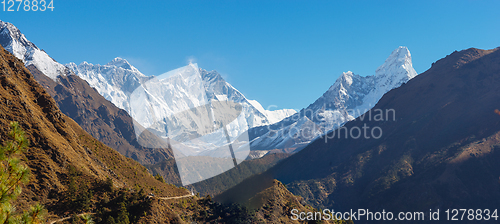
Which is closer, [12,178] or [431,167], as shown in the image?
[12,178]

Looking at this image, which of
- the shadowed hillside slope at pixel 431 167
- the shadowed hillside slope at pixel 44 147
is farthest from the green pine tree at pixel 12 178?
the shadowed hillside slope at pixel 431 167

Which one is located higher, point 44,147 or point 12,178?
point 44,147

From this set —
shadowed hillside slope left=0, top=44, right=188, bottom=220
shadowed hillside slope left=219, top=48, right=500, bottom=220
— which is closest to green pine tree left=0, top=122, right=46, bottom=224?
shadowed hillside slope left=0, top=44, right=188, bottom=220

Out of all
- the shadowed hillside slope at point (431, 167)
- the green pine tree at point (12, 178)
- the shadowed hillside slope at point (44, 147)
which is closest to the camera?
the green pine tree at point (12, 178)

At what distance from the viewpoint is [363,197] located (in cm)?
16350

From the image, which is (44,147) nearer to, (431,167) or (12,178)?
(12,178)

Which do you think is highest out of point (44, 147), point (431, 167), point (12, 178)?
point (44, 147)

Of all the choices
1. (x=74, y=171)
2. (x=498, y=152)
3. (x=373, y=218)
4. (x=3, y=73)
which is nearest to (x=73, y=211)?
(x=74, y=171)

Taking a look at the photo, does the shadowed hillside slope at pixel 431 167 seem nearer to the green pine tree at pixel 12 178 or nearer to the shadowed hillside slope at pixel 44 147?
the shadowed hillside slope at pixel 44 147

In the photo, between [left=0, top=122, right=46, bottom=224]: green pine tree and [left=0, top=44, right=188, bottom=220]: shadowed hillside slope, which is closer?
[left=0, top=122, right=46, bottom=224]: green pine tree

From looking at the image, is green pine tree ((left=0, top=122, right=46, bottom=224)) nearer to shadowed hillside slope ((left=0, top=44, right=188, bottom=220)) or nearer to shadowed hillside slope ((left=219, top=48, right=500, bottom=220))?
shadowed hillside slope ((left=0, top=44, right=188, bottom=220))

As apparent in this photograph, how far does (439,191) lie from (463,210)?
37.6 feet

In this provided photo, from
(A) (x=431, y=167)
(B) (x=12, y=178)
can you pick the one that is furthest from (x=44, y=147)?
(A) (x=431, y=167)

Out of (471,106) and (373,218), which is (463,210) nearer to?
(373,218)
